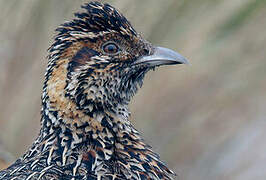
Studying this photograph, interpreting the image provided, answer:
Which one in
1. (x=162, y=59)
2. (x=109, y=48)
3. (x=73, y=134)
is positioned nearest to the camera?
(x=73, y=134)

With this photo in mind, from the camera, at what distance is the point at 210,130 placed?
717 centimetres

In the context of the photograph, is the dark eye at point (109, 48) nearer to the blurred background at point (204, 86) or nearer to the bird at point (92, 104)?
the bird at point (92, 104)

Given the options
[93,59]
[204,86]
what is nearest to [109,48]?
[93,59]

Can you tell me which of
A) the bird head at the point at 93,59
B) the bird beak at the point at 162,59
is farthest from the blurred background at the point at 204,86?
the bird head at the point at 93,59

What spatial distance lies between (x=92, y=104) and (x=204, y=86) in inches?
116

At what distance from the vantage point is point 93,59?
457 cm

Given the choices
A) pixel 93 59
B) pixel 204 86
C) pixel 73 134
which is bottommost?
pixel 73 134

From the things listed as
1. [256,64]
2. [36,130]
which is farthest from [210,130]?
[36,130]

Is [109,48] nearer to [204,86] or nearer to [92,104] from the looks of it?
[92,104]

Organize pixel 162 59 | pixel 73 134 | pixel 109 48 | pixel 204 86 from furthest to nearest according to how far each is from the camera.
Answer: pixel 204 86 < pixel 162 59 < pixel 109 48 < pixel 73 134

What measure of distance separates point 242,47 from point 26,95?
2846 mm

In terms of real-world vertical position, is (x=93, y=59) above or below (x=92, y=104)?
above

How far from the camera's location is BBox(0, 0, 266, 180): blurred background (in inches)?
275

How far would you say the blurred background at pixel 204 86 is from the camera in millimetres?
6992
